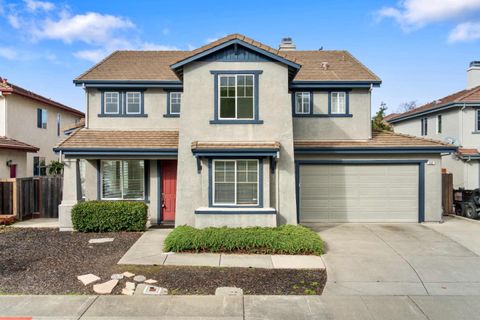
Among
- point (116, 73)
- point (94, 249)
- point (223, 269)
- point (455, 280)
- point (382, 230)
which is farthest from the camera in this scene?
point (116, 73)

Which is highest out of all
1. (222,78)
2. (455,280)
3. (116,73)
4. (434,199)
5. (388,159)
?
(116,73)

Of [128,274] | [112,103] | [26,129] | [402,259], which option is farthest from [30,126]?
[402,259]

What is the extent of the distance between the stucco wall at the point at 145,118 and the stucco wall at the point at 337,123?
5.17m

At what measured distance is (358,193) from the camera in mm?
13344

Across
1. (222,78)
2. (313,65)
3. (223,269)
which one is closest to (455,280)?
(223,269)

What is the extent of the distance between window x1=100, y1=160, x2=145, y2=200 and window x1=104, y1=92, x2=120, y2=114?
222cm

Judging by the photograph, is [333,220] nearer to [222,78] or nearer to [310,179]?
[310,179]

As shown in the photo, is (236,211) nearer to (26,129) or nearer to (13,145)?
(13,145)

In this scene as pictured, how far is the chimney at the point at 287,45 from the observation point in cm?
1773

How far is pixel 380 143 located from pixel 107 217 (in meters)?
10.4

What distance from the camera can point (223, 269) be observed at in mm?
8289

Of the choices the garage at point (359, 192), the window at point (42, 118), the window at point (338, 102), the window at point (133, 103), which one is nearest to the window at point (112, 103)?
the window at point (133, 103)

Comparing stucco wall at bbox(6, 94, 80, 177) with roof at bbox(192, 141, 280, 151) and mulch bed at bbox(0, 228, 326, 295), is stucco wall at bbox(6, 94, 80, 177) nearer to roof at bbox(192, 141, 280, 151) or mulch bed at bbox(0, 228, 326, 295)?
mulch bed at bbox(0, 228, 326, 295)

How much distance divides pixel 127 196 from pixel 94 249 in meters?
3.49
